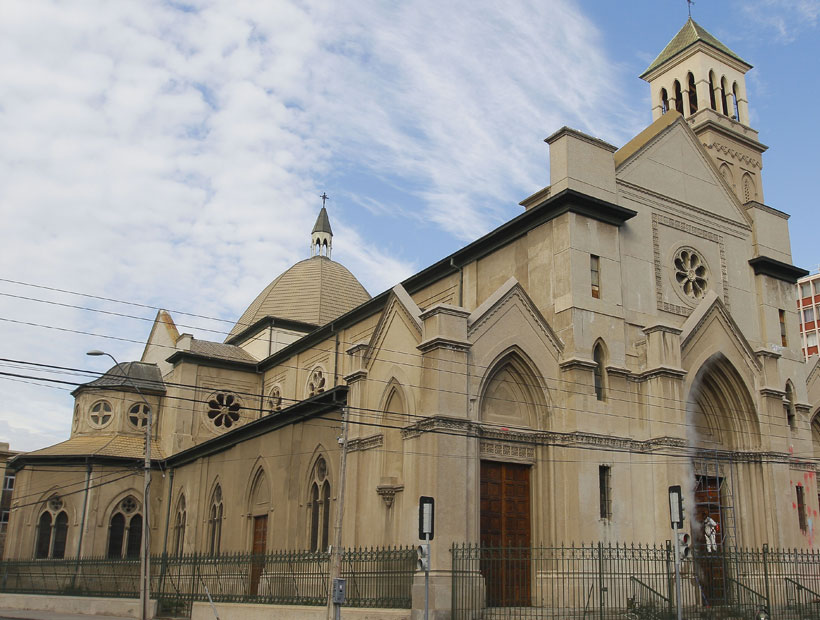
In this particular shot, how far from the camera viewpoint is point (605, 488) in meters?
25.6

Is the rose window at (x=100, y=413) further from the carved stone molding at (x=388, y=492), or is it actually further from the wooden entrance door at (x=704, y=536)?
the wooden entrance door at (x=704, y=536)

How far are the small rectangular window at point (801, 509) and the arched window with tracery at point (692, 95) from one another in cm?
1606

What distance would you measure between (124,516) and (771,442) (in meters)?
31.5

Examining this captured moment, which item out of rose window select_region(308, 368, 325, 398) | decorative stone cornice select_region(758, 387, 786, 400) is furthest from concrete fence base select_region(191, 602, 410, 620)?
decorative stone cornice select_region(758, 387, 786, 400)

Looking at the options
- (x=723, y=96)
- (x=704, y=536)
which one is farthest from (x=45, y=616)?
(x=723, y=96)

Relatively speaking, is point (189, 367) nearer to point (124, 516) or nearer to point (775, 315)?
point (124, 516)

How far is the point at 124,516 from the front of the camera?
146 ft

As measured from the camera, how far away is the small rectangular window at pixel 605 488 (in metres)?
25.4

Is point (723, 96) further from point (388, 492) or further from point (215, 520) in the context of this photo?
point (215, 520)

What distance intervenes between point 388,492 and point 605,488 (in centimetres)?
646

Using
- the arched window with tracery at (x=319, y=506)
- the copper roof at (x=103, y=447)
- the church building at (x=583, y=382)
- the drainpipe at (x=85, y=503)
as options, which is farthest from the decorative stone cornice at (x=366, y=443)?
the copper roof at (x=103, y=447)

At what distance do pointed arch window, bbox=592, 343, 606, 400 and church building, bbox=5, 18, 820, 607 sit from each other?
0.06 meters

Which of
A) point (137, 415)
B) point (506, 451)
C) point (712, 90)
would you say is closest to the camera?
point (506, 451)

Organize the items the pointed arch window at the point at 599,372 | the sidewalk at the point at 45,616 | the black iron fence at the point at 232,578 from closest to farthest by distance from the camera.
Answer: the black iron fence at the point at 232,578
the pointed arch window at the point at 599,372
the sidewalk at the point at 45,616
